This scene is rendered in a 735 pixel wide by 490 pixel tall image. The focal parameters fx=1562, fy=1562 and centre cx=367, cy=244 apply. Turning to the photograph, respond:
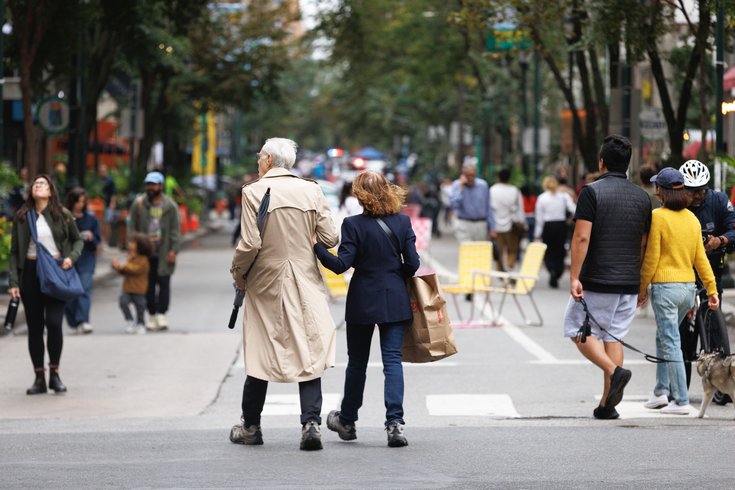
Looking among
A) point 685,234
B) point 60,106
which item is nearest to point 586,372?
point 685,234

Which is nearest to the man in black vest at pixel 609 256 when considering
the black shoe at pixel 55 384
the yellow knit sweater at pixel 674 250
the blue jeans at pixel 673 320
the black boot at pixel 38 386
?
the yellow knit sweater at pixel 674 250

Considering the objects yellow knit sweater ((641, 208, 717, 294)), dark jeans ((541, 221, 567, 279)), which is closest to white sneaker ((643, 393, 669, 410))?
yellow knit sweater ((641, 208, 717, 294))

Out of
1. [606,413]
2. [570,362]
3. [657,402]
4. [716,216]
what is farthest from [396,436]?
[570,362]

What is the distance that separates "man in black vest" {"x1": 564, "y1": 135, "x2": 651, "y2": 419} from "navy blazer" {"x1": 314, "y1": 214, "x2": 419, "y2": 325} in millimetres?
1308

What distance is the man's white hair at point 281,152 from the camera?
9055mm

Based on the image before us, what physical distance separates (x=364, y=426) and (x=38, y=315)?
331cm

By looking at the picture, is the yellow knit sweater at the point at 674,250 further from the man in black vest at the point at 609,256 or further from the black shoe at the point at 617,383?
the black shoe at the point at 617,383

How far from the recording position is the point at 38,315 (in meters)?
12.4

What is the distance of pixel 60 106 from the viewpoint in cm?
2461

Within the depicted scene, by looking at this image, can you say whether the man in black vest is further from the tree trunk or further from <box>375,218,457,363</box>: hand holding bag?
the tree trunk

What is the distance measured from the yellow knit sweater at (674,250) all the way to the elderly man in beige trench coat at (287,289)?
2.40 meters

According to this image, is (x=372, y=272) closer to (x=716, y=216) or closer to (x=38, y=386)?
(x=716, y=216)

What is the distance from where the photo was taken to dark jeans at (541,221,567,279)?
2336cm

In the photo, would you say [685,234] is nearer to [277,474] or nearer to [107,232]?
[277,474]
